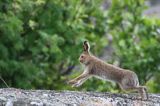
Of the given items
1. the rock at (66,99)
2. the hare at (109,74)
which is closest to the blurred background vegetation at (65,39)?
the hare at (109,74)

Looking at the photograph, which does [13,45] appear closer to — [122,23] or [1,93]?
[122,23]

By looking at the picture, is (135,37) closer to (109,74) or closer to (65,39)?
(65,39)

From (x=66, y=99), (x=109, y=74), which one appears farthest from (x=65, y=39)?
(x=66, y=99)

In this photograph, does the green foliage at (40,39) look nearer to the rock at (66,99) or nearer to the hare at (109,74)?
the hare at (109,74)

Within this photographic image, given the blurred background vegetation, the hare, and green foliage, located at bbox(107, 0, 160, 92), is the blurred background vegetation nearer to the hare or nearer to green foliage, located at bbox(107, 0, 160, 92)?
green foliage, located at bbox(107, 0, 160, 92)

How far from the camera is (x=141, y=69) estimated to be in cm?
1842

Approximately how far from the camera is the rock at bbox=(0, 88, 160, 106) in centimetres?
958

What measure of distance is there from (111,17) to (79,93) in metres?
9.48

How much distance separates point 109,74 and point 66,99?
4.00 feet

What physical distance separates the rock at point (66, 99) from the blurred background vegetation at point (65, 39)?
5495mm

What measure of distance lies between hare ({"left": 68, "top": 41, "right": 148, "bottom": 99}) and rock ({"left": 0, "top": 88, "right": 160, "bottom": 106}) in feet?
0.62

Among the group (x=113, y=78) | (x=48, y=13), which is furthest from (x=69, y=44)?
(x=113, y=78)

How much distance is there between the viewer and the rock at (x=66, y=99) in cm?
958

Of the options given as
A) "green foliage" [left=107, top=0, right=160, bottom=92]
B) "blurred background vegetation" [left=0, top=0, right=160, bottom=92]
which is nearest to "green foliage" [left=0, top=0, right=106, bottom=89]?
"blurred background vegetation" [left=0, top=0, right=160, bottom=92]
